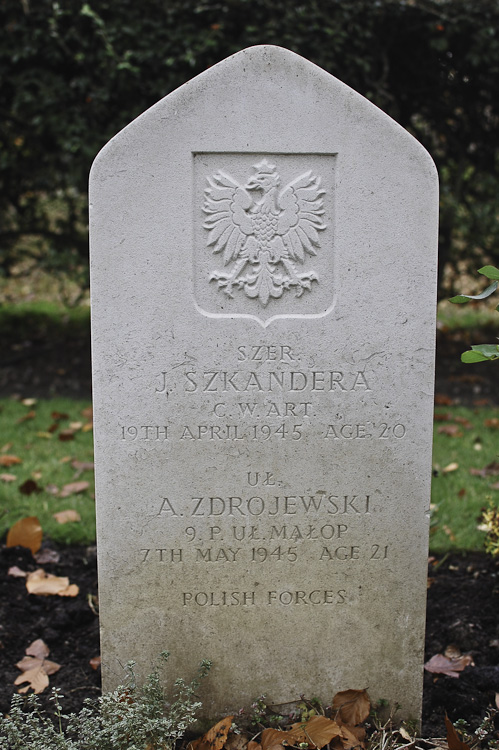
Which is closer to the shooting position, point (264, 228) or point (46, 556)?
point (264, 228)

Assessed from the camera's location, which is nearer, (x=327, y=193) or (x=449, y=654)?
(x=327, y=193)

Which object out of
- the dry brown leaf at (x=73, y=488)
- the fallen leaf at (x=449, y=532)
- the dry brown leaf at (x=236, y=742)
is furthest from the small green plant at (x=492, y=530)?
the dry brown leaf at (x=73, y=488)

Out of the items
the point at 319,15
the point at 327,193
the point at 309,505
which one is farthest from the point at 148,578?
the point at 319,15

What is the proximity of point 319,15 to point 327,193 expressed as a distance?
343 centimetres

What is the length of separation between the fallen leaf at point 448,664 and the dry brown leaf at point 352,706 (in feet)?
1.22

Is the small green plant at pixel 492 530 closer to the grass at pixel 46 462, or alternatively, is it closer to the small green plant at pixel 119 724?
the small green plant at pixel 119 724

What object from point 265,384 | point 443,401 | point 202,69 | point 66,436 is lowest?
point 66,436

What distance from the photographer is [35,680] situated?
279cm

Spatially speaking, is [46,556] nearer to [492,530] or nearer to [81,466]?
[81,466]

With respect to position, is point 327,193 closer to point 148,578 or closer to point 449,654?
point 148,578

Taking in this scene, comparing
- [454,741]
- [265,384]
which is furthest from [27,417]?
[454,741]

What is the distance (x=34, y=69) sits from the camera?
221 inches

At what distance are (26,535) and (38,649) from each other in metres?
0.78

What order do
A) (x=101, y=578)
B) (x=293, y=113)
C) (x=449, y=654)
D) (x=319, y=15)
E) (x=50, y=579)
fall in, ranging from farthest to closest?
(x=319, y=15) → (x=50, y=579) → (x=449, y=654) → (x=101, y=578) → (x=293, y=113)
